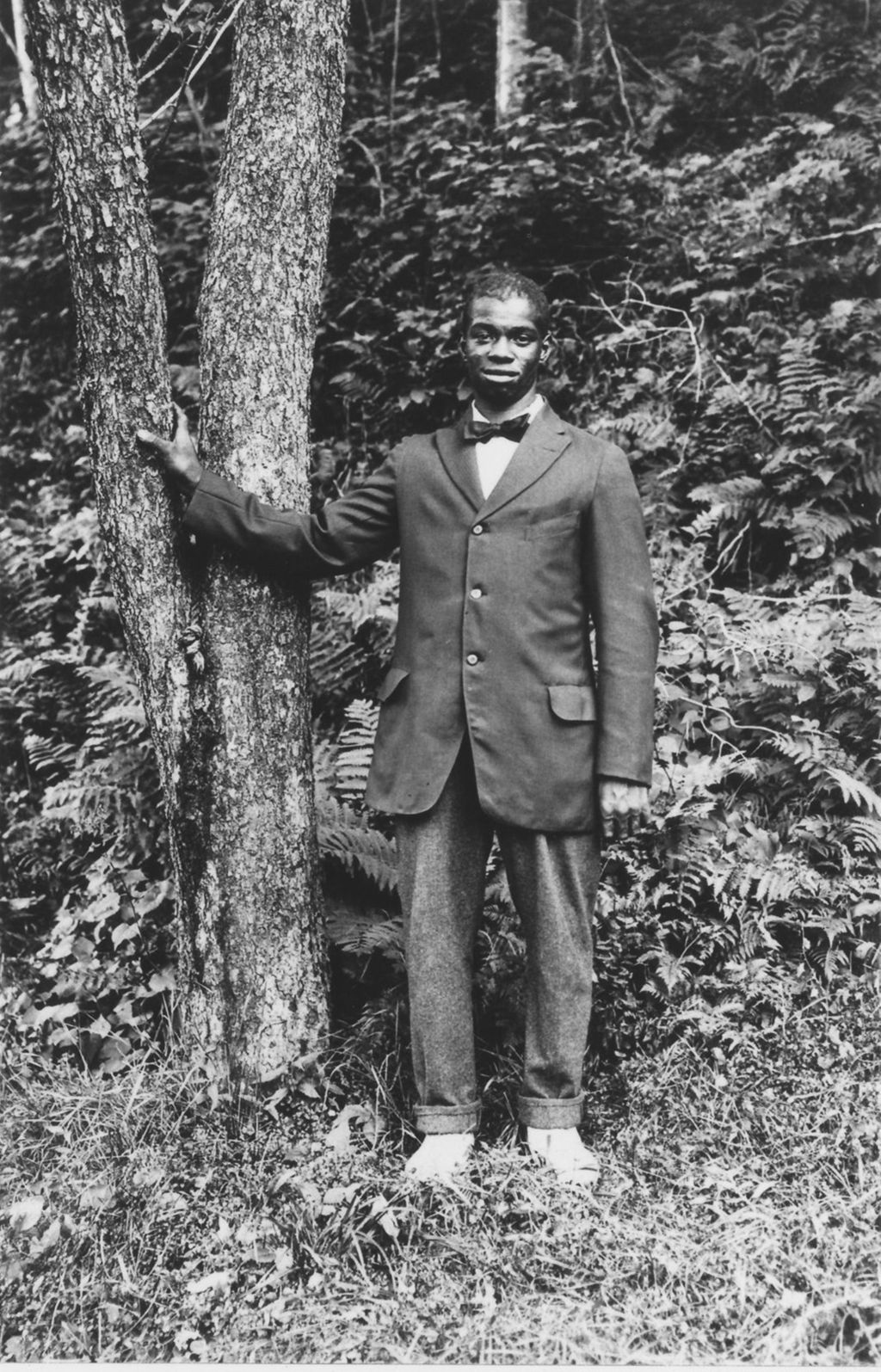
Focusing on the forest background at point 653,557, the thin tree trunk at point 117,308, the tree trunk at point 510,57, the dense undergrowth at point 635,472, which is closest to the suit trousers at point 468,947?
the forest background at point 653,557

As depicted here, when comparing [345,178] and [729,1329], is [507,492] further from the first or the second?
[345,178]

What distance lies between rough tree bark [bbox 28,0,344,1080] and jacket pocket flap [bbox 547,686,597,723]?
87cm

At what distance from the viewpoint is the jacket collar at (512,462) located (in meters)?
3.13

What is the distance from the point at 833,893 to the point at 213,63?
26.7 feet

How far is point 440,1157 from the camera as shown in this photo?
3.19 m

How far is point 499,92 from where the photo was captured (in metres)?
7.80

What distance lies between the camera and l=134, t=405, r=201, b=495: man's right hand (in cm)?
322

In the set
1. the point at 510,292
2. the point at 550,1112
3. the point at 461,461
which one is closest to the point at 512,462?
the point at 461,461

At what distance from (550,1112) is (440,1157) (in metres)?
0.35

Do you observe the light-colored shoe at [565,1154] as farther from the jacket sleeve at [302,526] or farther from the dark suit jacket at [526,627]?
the jacket sleeve at [302,526]

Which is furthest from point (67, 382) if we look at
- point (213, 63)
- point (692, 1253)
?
point (692, 1253)

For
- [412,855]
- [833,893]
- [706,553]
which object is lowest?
[833,893]

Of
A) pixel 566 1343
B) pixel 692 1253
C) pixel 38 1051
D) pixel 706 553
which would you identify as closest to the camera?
pixel 566 1343

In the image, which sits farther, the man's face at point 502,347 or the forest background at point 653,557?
the forest background at point 653,557
